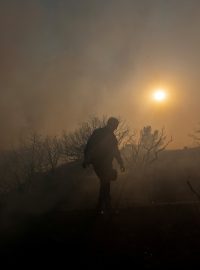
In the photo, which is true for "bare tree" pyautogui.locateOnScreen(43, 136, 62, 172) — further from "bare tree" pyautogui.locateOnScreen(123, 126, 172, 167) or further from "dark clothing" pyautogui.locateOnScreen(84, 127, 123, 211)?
"dark clothing" pyautogui.locateOnScreen(84, 127, 123, 211)

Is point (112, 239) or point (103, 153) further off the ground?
point (103, 153)

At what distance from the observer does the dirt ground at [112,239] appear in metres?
5.79

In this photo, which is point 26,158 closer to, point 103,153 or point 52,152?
point 52,152

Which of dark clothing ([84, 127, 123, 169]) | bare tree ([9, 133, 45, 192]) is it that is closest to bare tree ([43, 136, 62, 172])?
bare tree ([9, 133, 45, 192])

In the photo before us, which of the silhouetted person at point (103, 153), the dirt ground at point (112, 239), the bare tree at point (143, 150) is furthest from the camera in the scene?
the bare tree at point (143, 150)

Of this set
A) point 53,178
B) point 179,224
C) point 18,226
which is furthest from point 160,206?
point 53,178

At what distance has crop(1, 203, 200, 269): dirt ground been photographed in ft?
19.0

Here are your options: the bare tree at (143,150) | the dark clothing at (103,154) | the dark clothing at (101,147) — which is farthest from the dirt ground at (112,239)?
the bare tree at (143,150)

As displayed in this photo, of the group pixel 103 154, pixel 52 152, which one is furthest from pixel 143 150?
pixel 103 154

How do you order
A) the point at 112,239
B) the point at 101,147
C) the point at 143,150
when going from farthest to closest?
1. the point at 143,150
2. the point at 101,147
3. the point at 112,239

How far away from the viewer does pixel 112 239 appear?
651cm

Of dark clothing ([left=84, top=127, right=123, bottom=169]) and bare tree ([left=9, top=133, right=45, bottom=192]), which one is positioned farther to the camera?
bare tree ([left=9, top=133, right=45, bottom=192])

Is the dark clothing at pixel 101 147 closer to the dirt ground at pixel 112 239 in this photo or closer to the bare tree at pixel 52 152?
the dirt ground at pixel 112 239

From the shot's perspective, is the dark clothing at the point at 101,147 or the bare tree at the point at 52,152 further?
the bare tree at the point at 52,152
